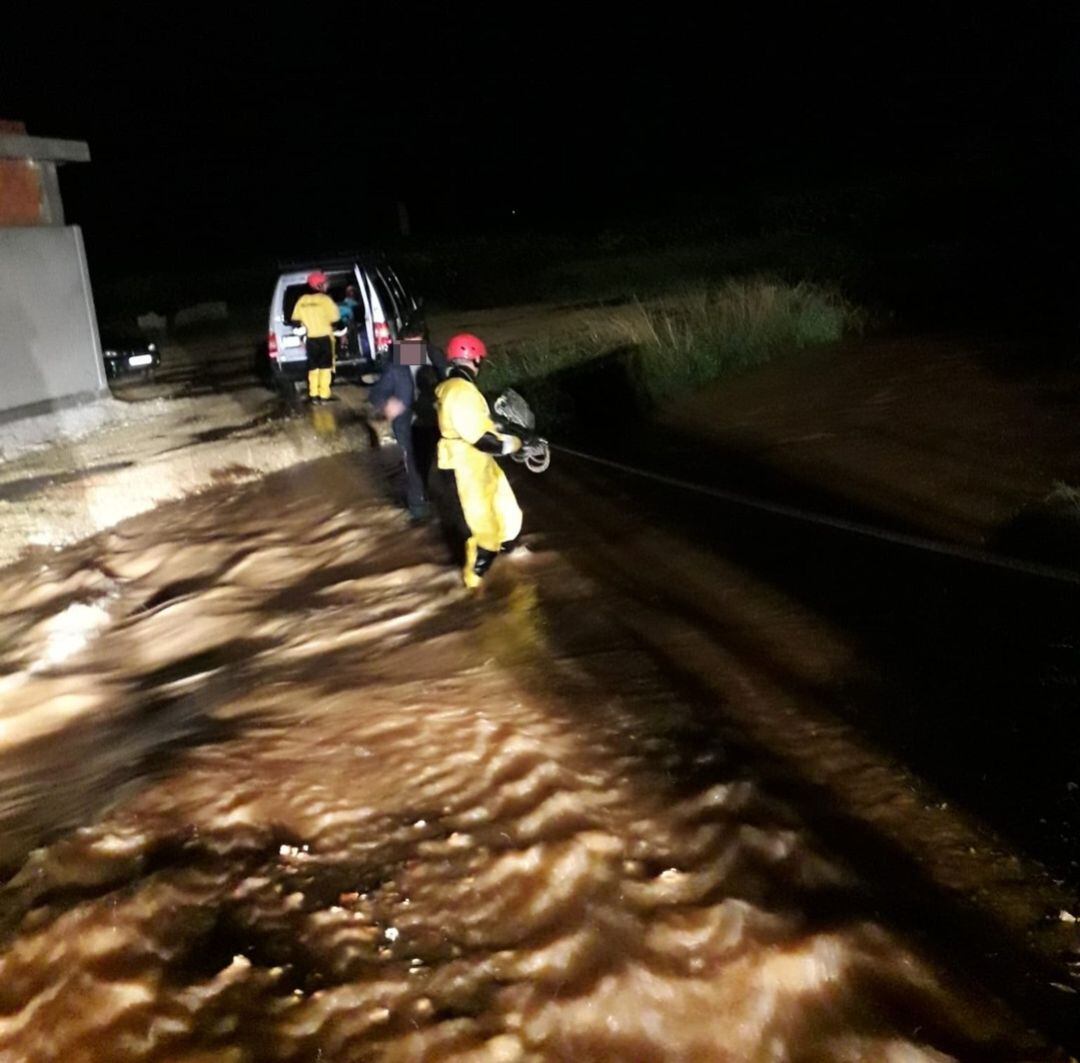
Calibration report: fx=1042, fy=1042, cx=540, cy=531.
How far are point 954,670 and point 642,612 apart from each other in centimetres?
169

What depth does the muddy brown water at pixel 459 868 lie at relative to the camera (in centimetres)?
285

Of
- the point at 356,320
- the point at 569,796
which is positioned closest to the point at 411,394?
the point at 569,796

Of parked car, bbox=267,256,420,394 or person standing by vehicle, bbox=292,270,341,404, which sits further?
parked car, bbox=267,256,420,394

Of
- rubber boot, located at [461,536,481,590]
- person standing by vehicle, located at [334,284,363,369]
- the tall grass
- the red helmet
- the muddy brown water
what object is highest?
person standing by vehicle, located at [334,284,363,369]

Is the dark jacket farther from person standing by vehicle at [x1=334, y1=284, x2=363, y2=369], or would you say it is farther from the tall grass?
person standing by vehicle at [x1=334, y1=284, x2=363, y2=369]

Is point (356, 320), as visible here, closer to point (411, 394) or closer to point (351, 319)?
point (351, 319)

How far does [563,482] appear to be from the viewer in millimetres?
8781

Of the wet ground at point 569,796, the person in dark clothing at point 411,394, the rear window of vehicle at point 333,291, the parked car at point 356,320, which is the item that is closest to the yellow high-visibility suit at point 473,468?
the wet ground at point 569,796

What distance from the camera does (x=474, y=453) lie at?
236 inches

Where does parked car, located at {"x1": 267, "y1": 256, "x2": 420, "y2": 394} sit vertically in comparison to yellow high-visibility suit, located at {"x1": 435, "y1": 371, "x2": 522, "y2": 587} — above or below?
above

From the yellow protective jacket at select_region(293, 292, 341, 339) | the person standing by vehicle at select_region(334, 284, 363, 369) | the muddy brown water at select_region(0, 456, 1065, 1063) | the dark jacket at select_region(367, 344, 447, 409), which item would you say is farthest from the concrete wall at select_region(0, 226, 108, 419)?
the muddy brown water at select_region(0, 456, 1065, 1063)

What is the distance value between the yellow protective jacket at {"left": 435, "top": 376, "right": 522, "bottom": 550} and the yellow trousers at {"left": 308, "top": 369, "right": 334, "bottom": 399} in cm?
662

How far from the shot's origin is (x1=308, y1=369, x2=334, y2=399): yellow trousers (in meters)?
12.4

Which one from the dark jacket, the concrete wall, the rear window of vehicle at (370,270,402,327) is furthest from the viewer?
the concrete wall
